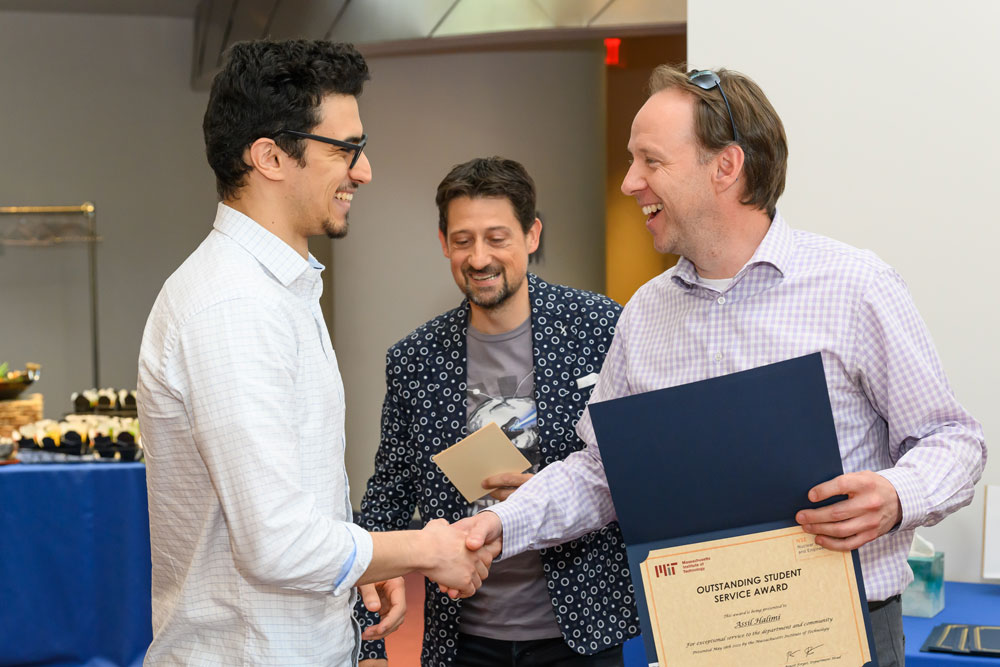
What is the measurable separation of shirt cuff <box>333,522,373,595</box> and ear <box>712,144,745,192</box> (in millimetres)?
860

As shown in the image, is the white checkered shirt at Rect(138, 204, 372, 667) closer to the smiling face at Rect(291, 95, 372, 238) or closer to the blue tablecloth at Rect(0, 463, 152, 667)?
the smiling face at Rect(291, 95, 372, 238)

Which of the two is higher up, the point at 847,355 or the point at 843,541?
the point at 847,355

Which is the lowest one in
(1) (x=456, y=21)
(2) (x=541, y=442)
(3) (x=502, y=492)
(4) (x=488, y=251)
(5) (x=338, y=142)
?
(3) (x=502, y=492)

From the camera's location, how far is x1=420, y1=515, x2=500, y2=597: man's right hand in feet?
5.50

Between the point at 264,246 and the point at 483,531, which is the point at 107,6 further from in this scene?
the point at 483,531

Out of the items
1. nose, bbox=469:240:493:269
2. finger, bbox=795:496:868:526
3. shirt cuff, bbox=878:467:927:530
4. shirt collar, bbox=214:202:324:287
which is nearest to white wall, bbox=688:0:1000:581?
nose, bbox=469:240:493:269

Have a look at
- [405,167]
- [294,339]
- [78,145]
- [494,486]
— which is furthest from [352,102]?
[78,145]

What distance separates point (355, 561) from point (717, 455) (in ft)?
1.89

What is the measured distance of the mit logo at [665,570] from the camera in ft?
4.58

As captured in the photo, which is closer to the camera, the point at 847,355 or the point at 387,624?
the point at 847,355

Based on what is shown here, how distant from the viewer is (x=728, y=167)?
1.66 metres

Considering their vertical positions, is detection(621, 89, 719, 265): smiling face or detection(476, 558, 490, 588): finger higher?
detection(621, 89, 719, 265): smiling face

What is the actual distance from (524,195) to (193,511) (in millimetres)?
1211

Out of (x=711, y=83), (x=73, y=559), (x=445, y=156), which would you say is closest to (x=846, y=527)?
(x=711, y=83)
